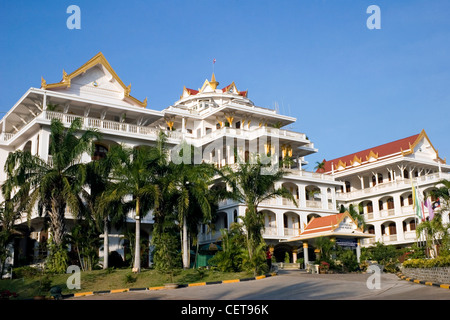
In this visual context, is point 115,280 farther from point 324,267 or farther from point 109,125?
point 109,125

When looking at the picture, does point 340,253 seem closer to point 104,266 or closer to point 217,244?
point 217,244

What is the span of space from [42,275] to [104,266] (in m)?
4.03

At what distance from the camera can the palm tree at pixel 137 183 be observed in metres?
28.3

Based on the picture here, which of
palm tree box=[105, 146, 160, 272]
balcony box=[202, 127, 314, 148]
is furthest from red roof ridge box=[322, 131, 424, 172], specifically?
palm tree box=[105, 146, 160, 272]

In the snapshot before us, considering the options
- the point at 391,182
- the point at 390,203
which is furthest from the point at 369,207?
the point at 391,182

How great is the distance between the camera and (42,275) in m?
26.9

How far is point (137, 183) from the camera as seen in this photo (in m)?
28.7

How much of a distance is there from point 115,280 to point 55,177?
6.44 metres

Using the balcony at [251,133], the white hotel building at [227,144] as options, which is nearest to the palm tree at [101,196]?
the white hotel building at [227,144]

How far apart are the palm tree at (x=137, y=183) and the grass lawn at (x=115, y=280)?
139 cm

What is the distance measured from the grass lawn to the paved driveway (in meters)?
2.11

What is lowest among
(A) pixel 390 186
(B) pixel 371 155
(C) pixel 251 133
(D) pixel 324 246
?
(D) pixel 324 246

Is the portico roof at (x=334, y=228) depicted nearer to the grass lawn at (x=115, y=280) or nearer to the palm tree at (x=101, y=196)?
the grass lawn at (x=115, y=280)
